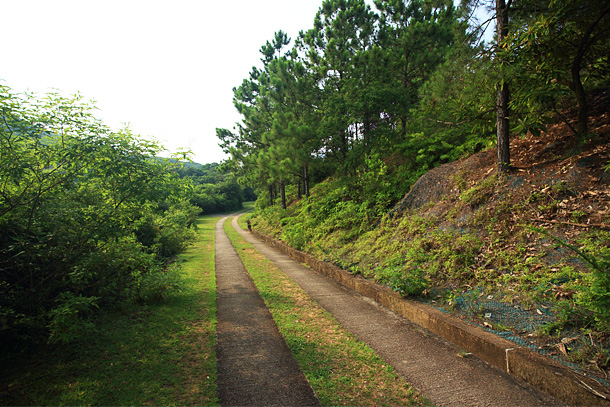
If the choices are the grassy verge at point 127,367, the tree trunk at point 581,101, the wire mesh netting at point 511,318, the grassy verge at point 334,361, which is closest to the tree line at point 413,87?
the tree trunk at point 581,101

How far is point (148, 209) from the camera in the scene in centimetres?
528

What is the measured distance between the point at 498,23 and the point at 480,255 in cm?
455

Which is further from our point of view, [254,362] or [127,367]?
[254,362]

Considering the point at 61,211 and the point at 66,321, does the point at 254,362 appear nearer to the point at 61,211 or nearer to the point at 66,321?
the point at 66,321

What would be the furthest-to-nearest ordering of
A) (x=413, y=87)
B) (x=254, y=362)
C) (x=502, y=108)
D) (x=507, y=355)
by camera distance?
(x=413, y=87) < (x=502, y=108) < (x=254, y=362) < (x=507, y=355)

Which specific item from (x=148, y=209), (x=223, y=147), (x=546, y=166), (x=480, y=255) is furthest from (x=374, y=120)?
(x=223, y=147)

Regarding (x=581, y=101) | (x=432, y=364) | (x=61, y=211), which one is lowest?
(x=432, y=364)

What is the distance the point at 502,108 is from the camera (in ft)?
19.4

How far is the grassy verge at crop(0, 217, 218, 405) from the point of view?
273 centimetres

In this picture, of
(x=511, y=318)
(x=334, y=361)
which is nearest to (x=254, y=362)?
(x=334, y=361)

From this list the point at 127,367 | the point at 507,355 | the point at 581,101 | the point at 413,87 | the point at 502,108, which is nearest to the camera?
the point at 507,355

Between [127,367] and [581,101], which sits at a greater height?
[581,101]

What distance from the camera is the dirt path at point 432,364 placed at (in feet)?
8.83

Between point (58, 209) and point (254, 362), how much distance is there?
2.89 metres
